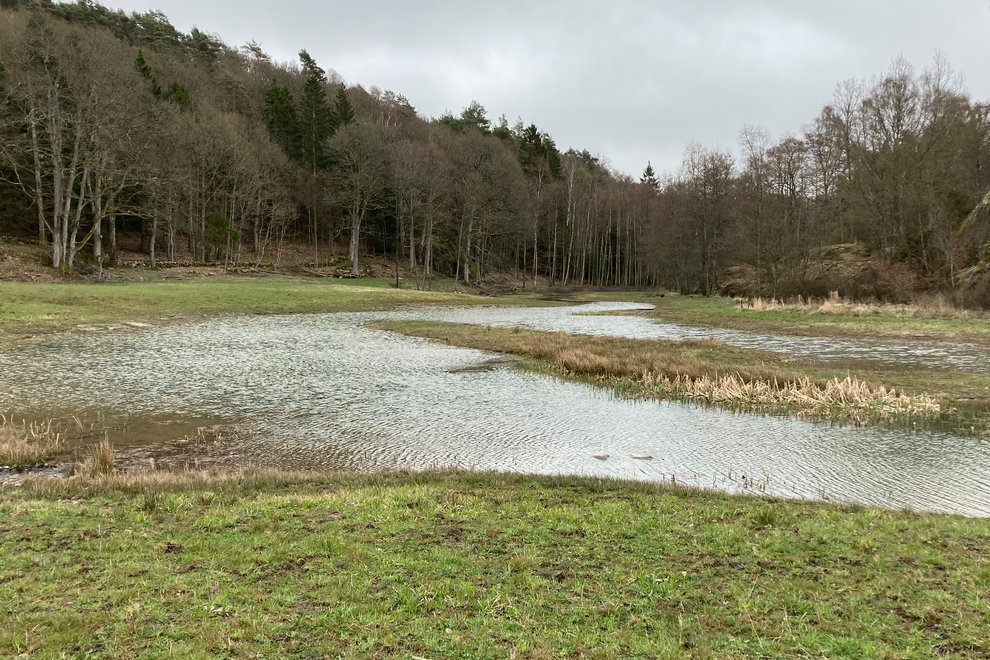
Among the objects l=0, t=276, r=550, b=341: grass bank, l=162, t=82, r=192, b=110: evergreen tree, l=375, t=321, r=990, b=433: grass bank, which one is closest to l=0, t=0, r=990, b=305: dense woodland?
l=162, t=82, r=192, b=110: evergreen tree

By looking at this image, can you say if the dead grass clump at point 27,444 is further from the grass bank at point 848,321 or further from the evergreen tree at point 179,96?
the evergreen tree at point 179,96

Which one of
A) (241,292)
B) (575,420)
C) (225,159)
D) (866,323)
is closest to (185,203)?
(225,159)

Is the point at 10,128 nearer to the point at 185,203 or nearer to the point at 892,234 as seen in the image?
the point at 185,203

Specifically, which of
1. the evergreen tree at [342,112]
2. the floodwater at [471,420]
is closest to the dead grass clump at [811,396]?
the floodwater at [471,420]

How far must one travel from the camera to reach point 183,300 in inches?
1423

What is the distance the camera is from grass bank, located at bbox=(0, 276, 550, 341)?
2625 centimetres

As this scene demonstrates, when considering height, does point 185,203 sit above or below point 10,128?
below

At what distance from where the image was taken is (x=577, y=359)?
69.0 ft

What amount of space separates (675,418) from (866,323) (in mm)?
24671

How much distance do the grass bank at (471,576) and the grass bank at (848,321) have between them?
25617 mm

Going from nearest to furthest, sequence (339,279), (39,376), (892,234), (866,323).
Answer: (39,376) → (866,323) → (892,234) → (339,279)

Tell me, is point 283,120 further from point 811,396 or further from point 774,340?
point 811,396

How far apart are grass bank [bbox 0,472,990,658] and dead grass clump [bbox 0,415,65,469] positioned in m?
2.06

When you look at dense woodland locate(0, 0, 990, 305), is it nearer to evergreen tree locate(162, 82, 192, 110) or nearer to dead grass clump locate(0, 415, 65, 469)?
evergreen tree locate(162, 82, 192, 110)
